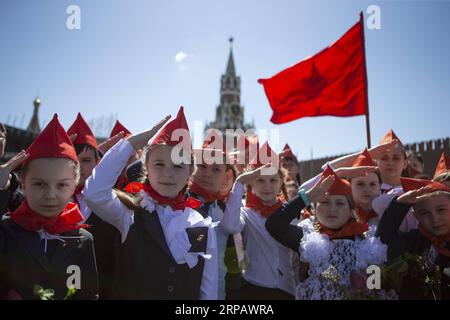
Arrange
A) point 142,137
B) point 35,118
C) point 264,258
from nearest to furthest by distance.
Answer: point 142,137 → point 264,258 → point 35,118

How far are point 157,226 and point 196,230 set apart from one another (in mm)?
258

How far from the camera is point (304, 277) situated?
2.62m

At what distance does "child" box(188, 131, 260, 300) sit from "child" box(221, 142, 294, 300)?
0.09 meters

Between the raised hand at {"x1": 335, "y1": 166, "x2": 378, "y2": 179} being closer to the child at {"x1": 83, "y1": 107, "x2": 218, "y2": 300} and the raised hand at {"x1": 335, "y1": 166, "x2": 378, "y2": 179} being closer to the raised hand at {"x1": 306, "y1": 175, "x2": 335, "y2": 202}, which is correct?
the raised hand at {"x1": 306, "y1": 175, "x2": 335, "y2": 202}

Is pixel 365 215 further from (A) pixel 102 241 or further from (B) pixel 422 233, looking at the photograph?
(A) pixel 102 241

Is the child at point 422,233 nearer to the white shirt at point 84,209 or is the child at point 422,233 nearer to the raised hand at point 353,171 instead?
the raised hand at point 353,171

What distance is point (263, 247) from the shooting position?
2.89m

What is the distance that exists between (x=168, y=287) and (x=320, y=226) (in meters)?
1.31

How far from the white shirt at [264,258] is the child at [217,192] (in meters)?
0.16

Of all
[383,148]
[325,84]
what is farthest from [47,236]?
A: [325,84]

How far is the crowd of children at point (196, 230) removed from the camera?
1930mm

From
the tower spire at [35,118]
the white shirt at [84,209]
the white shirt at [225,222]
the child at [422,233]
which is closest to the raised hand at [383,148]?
the child at [422,233]
